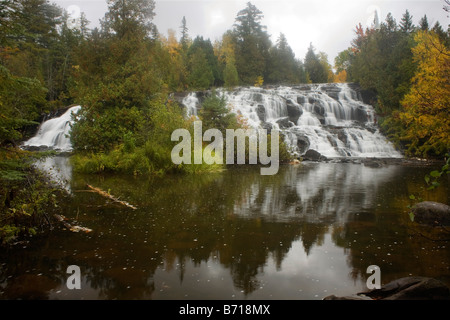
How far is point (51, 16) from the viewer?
4350cm

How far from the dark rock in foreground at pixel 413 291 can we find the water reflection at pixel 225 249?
13.0 inches

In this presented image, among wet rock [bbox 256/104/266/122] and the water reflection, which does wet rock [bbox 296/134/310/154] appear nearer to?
wet rock [bbox 256/104/266/122]

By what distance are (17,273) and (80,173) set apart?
1082 centimetres

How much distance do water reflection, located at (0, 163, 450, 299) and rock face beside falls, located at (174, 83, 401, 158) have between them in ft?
46.0

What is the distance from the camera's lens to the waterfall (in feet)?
84.8

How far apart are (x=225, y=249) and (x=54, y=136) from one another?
25.7 meters

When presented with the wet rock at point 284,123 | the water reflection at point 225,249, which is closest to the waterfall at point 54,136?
the wet rock at point 284,123

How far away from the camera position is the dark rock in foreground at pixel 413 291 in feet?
12.6

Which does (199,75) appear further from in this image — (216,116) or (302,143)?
(216,116)

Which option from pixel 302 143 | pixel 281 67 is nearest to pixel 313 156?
pixel 302 143

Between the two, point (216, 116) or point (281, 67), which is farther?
point (281, 67)

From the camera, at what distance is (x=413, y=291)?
12.6 ft

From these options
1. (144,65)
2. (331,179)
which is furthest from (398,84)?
(144,65)
